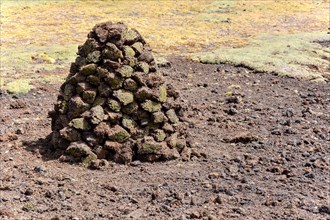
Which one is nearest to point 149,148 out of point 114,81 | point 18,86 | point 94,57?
point 114,81

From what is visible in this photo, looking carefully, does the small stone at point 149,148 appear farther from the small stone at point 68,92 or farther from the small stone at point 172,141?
the small stone at point 68,92

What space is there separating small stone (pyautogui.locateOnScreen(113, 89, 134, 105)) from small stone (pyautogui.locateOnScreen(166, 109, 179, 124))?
33.0 inches

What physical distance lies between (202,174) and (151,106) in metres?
1.79

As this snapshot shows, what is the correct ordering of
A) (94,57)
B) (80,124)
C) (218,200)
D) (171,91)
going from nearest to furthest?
(218,200), (80,124), (94,57), (171,91)

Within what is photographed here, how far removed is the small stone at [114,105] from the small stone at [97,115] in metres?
0.20

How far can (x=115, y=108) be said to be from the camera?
420 inches

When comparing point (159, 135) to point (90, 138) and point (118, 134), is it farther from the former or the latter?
point (90, 138)

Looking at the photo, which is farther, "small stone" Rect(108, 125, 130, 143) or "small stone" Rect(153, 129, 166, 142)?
"small stone" Rect(153, 129, 166, 142)

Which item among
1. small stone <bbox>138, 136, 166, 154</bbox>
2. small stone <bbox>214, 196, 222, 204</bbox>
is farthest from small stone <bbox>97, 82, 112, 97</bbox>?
small stone <bbox>214, 196, 222, 204</bbox>

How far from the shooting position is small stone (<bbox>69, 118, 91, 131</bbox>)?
10.5 metres

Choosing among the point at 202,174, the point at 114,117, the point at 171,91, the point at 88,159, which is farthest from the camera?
the point at 171,91

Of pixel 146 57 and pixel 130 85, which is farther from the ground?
pixel 146 57

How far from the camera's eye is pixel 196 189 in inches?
368

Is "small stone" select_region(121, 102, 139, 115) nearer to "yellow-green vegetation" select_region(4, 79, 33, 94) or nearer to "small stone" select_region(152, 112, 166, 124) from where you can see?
"small stone" select_region(152, 112, 166, 124)
